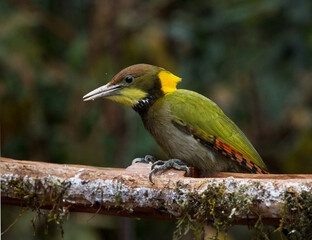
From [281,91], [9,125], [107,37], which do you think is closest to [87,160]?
[9,125]

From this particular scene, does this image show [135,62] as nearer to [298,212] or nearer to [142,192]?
[142,192]

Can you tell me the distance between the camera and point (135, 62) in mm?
5703

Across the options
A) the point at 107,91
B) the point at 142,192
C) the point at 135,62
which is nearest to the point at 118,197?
the point at 142,192

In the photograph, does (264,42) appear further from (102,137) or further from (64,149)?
(64,149)

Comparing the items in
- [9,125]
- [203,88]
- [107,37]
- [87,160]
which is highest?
[107,37]

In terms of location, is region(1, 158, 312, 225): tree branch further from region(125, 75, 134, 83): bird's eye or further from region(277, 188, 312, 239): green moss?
region(125, 75, 134, 83): bird's eye

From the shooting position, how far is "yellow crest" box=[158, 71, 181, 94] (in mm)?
4152

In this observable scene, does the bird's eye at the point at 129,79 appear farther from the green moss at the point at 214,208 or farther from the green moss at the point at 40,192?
the green moss at the point at 214,208

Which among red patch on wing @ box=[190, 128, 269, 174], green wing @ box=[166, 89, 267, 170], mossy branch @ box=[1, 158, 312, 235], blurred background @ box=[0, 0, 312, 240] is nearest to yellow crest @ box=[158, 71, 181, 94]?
green wing @ box=[166, 89, 267, 170]

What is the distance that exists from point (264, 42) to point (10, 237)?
3.09m

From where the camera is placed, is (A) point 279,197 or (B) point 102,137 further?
(B) point 102,137

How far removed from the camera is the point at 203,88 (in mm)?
5898

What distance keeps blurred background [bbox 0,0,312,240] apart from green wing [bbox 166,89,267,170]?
4.63 feet

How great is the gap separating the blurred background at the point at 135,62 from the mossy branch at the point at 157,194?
2.29 meters
